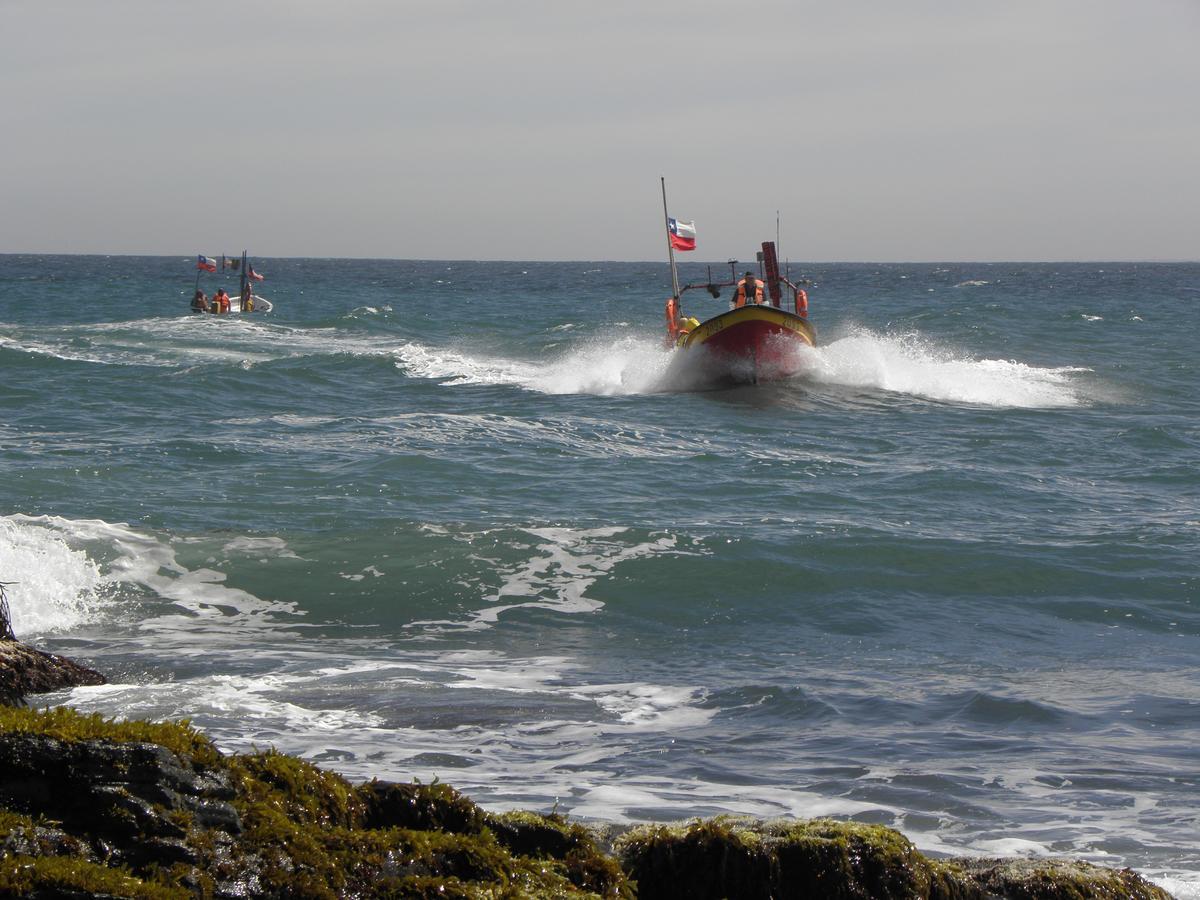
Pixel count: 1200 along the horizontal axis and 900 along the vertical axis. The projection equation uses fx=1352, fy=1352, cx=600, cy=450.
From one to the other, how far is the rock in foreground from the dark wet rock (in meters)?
4.11

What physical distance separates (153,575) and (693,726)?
6.21 meters

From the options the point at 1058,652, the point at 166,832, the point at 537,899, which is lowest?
the point at 1058,652

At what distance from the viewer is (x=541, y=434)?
21.2 meters

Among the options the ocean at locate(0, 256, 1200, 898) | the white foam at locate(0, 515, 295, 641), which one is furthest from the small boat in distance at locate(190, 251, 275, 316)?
the white foam at locate(0, 515, 295, 641)

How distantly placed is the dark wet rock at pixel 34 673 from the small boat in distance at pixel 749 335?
19.4 meters

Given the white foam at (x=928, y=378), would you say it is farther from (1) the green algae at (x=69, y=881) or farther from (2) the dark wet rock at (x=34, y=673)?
(1) the green algae at (x=69, y=881)

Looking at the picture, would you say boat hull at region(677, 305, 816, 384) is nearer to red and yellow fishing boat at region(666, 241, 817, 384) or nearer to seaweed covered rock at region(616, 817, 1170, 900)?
red and yellow fishing boat at region(666, 241, 817, 384)

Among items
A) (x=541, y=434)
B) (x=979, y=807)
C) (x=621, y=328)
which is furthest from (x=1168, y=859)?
(x=621, y=328)

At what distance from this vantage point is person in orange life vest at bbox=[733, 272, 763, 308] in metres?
26.9

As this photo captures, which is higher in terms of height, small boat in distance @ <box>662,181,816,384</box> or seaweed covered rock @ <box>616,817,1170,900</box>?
small boat in distance @ <box>662,181,816,384</box>

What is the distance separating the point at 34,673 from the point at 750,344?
66.8ft

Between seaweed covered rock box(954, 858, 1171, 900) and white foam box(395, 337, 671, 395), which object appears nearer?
seaweed covered rock box(954, 858, 1171, 900)

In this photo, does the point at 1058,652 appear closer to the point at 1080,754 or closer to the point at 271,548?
the point at 1080,754

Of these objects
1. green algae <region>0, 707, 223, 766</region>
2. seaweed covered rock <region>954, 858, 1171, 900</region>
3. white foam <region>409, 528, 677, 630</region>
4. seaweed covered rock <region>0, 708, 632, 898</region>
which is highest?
green algae <region>0, 707, 223, 766</region>
